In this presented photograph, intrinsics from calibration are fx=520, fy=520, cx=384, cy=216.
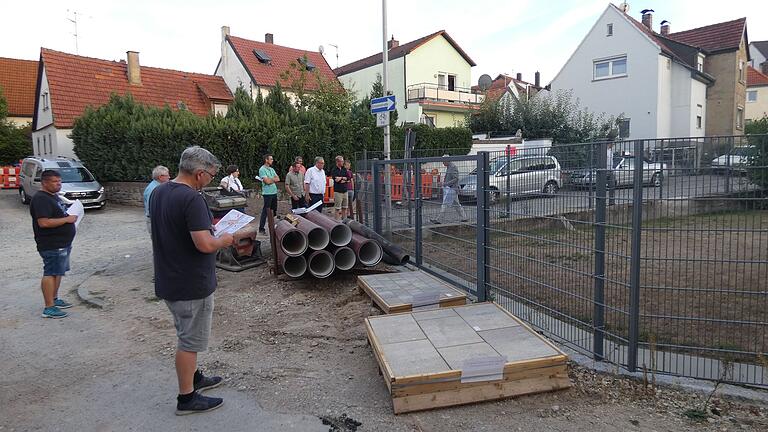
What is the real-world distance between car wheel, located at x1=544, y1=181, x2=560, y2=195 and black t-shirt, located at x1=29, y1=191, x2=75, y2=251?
557 cm

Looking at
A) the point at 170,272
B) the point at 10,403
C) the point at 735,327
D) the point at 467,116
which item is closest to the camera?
the point at 170,272

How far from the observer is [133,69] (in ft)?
92.2

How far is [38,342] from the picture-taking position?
554 centimetres

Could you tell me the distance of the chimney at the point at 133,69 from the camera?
92.0 ft

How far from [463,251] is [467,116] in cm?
2680

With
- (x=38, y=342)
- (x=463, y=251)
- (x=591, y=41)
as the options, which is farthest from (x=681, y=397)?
(x=591, y=41)

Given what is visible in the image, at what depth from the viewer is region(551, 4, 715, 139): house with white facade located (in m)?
30.3

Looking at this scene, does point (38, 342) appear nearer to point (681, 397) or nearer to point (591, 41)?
point (681, 397)

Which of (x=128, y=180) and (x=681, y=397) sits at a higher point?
(x=128, y=180)

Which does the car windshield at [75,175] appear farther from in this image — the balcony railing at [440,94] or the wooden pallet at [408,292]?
the balcony railing at [440,94]

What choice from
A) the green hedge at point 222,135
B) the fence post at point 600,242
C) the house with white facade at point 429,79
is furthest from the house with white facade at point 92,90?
the fence post at point 600,242

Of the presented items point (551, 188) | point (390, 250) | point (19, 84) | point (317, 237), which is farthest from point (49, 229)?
point (19, 84)

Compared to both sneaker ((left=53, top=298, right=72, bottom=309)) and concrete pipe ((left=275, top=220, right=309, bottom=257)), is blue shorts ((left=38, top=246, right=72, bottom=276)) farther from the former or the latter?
concrete pipe ((left=275, top=220, right=309, bottom=257))

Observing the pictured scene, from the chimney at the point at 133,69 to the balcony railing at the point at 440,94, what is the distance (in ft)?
53.9
